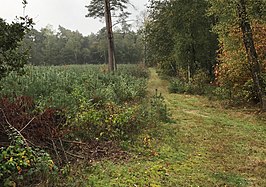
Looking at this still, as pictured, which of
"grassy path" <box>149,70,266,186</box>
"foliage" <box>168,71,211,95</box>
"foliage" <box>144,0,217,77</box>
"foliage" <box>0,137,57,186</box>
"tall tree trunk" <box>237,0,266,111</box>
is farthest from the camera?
"foliage" <box>144,0,217,77</box>

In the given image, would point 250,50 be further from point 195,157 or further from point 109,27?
point 109,27

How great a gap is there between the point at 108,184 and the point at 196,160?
2.11 m

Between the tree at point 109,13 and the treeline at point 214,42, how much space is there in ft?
8.47

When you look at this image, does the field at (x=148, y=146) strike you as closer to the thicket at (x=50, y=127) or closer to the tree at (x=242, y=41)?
the thicket at (x=50, y=127)

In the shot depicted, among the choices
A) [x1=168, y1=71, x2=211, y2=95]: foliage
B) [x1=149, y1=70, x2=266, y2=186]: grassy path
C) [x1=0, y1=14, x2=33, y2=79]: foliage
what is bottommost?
[x1=149, y1=70, x2=266, y2=186]: grassy path

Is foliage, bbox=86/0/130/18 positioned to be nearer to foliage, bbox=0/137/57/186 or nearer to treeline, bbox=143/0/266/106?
treeline, bbox=143/0/266/106

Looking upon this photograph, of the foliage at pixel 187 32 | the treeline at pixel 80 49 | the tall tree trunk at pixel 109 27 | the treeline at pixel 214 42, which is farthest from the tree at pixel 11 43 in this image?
the treeline at pixel 80 49

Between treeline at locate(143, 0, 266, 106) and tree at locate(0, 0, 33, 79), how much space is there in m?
7.57

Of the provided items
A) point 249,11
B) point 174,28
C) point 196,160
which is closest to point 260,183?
point 196,160

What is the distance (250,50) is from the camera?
9.73m

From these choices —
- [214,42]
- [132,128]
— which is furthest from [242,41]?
[214,42]

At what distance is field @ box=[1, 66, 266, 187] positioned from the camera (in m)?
4.45

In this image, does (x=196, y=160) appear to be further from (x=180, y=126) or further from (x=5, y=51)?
(x=5, y=51)

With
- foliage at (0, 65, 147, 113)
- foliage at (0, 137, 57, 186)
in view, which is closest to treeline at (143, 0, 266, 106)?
foliage at (0, 65, 147, 113)
